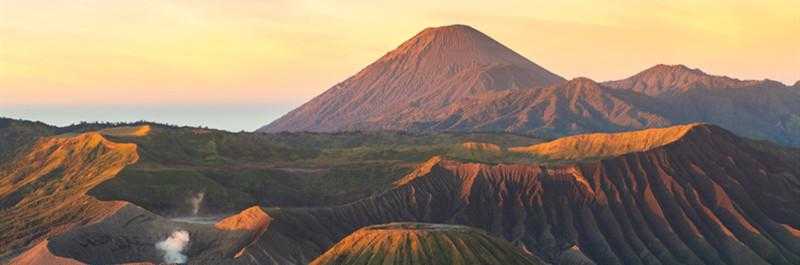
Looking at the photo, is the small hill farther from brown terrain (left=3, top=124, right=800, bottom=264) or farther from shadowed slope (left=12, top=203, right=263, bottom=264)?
brown terrain (left=3, top=124, right=800, bottom=264)

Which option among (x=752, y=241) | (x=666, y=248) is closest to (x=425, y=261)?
(x=666, y=248)

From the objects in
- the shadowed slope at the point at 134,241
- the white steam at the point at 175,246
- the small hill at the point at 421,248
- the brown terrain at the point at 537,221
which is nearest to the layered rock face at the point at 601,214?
the brown terrain at the point at 537,221

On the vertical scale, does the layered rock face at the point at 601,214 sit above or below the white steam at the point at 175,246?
below

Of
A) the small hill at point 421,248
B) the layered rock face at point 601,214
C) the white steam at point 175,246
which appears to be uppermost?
the small hill at point 421,248

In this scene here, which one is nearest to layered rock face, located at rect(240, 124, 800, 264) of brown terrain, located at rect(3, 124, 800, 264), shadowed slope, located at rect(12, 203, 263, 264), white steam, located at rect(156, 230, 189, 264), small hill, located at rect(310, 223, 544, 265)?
brown terrain, located at rect(3, 124, 800, 264)

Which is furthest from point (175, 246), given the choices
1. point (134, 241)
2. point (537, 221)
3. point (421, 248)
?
point (537, 221)

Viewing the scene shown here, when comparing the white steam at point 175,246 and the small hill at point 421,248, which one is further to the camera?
the white steam at point 175,246

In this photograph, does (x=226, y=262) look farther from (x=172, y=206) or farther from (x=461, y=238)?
(x=172, y=206)

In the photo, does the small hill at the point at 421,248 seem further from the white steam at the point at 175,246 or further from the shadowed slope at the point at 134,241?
the white steam at the point at 175,246
